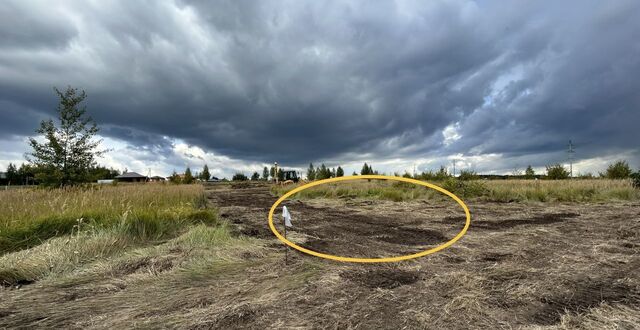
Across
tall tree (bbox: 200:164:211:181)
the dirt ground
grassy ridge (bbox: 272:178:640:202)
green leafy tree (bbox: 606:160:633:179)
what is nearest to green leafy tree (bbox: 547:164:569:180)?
green leafy tree (bbox: 606:160:633:179)

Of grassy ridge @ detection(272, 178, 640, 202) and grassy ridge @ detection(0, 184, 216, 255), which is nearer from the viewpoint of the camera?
grassy ridge @ detection(0, 184, 216, 255)

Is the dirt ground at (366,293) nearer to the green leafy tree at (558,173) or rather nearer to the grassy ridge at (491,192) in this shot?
the grassy ridge at (491,192)

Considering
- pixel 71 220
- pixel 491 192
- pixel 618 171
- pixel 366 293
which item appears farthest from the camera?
pixel 618 171

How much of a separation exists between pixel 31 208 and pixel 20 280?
10.8 feet

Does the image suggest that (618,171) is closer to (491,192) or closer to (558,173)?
(558,173)

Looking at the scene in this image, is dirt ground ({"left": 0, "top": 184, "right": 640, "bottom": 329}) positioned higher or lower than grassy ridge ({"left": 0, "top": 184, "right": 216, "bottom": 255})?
lower

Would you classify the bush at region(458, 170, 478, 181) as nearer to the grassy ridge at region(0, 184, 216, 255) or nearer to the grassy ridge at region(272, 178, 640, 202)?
the grassy ridge at region(272, 178, 640, 202)

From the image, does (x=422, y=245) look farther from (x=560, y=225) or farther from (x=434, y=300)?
(x=560, y=225)

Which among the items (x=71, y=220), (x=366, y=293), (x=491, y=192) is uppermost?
(x=491, y=192)

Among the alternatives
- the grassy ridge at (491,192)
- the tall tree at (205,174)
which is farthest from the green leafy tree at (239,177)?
the grassy ridge at (491,192)

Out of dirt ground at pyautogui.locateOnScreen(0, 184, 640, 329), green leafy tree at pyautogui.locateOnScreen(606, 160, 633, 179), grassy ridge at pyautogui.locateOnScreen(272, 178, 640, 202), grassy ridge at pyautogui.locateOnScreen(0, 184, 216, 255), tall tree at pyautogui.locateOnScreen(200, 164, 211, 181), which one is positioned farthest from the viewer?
tall tree at pyautogui.locateOnScreen(200, 164, 211, 181)

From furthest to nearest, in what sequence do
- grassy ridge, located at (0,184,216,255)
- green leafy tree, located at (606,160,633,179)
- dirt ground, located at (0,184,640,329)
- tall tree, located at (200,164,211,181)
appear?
tall tree, located at (200,164,211,181)
green leafy tree, located at (606,160,633,179)
grassy ridge, located at (0,184,216,255)
dirt ground, located at (0,184,640,329)

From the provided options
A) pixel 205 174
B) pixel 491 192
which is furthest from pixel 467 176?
pixel 205 174

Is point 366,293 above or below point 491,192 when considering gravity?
below
